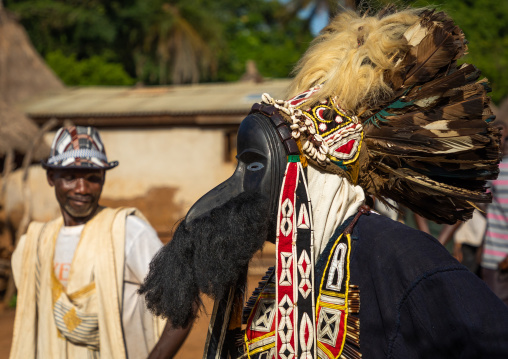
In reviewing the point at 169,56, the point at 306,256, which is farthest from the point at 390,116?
the point at 169,56

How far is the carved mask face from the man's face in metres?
1.77

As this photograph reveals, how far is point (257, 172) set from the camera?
1787 millimetres

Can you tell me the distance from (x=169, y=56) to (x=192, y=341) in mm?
19531

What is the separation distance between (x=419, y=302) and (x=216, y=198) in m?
0.62

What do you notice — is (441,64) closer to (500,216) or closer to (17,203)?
(500,216)

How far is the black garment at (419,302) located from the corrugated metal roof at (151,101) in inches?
453

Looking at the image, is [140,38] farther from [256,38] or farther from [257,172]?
[257,172]

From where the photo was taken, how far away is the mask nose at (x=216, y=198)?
1.75 meters

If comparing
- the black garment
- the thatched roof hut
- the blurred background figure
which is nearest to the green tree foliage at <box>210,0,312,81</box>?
the thatched roof hut

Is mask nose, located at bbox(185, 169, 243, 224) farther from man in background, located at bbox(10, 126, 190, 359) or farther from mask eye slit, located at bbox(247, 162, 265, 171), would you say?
man in background, located at bbox(10, 126, 190, 359)

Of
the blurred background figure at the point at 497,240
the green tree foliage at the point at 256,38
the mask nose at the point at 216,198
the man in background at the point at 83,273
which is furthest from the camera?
the green tree foliage at the point at 256,38

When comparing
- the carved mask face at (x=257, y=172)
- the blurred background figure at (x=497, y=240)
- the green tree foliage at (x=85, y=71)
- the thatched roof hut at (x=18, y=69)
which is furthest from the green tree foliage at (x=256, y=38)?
the carved mask face at (x=257, y=172)

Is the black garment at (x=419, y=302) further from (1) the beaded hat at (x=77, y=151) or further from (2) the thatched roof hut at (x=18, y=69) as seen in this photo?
(2) the thatched roof hut at (x=18, y=69)

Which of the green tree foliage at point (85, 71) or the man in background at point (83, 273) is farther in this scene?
the green tree foliage at point (85, 71)
